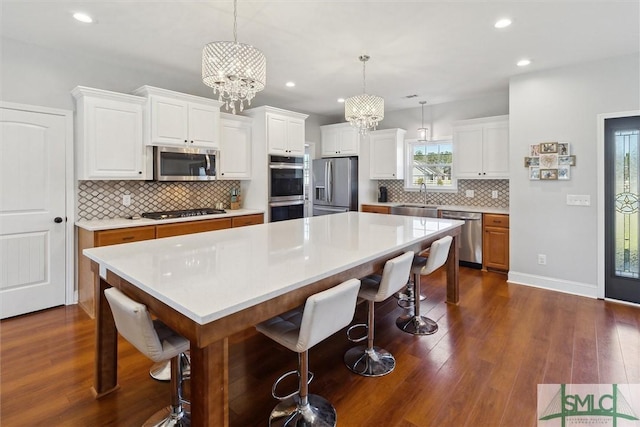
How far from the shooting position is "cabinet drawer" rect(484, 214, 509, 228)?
4.54 metres

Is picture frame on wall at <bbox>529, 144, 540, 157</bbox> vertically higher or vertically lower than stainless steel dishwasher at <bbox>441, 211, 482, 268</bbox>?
higher

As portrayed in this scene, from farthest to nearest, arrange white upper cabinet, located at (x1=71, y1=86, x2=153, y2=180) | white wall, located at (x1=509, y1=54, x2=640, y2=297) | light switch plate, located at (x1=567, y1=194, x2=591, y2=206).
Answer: light switch plate, located at (x1=567, y1=194, x2=591, y2=206)
white wall, located at (x1=509, y1=54, x2=640, y2=297)
white upper cabinet, located at (x1=71, y1=86, x2=153, y2=180)

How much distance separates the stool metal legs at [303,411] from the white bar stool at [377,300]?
0.48m

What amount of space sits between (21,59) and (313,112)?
425 centimetres

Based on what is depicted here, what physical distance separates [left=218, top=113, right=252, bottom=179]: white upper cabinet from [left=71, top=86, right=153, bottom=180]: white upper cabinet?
108 centimetres

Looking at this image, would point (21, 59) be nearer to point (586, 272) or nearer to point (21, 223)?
point (21, 223)

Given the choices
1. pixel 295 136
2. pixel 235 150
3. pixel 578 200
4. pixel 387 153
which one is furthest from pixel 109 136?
pixel 578 200

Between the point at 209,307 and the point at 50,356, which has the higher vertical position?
the point at 209,307

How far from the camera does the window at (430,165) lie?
5695 millimetres

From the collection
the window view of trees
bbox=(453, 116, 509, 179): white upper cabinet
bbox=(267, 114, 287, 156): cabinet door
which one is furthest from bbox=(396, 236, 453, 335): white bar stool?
the window view of trees

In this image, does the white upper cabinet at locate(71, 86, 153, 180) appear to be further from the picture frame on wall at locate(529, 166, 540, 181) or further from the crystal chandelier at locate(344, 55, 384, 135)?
the picture frame on wall at locate(529, 166, 540, 181)

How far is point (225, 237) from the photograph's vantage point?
2.44 m

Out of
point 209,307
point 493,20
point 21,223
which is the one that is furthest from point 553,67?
point 21,223

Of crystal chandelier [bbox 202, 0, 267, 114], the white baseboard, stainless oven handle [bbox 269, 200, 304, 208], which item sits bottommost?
the white baseboard
